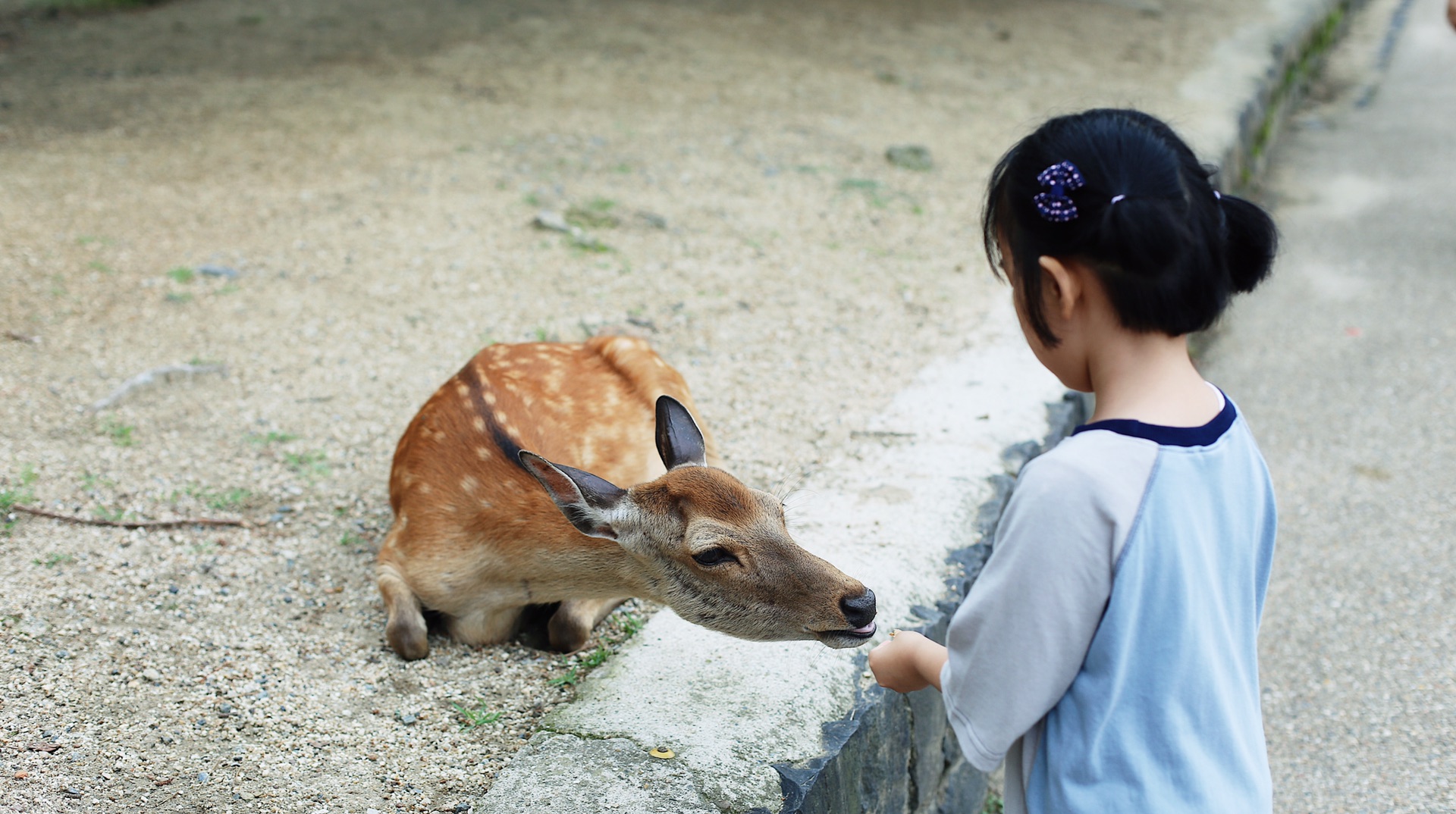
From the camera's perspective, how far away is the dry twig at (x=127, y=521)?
315 cm

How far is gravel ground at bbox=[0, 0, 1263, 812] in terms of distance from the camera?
2602 millimetres

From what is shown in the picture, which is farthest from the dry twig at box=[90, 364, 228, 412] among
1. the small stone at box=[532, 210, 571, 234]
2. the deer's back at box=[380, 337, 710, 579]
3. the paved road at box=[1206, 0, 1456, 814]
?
the paved road at box=[1206, 0, 1456, 814]

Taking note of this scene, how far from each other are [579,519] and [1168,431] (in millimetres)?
1318

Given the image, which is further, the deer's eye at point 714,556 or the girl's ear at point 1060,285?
the deer's eye at point 714,556

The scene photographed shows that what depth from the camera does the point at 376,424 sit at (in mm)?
3906

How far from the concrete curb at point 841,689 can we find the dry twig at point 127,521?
4.36 feet

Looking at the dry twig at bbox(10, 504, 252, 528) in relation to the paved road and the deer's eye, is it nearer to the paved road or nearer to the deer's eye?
the deer's eye

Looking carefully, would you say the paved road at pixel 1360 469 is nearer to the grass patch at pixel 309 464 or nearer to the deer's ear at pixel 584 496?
the deer's ear at pixel 584 496

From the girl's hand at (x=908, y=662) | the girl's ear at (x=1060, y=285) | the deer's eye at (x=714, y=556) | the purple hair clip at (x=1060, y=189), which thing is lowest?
the deer's eye at (x=714, y=556)

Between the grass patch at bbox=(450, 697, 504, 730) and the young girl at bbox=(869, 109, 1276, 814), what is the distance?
1.34 metres

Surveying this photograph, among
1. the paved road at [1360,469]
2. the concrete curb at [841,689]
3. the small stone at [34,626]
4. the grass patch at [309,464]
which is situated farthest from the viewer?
the grass patch at [309,464]

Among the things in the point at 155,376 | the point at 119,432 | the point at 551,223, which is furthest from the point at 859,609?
the point at 551,223

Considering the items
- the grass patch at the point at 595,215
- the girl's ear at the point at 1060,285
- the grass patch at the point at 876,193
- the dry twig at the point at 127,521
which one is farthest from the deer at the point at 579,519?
the grass patch at the point at 876,193

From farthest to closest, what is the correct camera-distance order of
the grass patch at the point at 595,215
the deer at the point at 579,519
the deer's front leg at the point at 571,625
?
the grass patch at the point at 595,215 < the deer's front leg at the point at 571,625 < the deer at the point at 579,519
